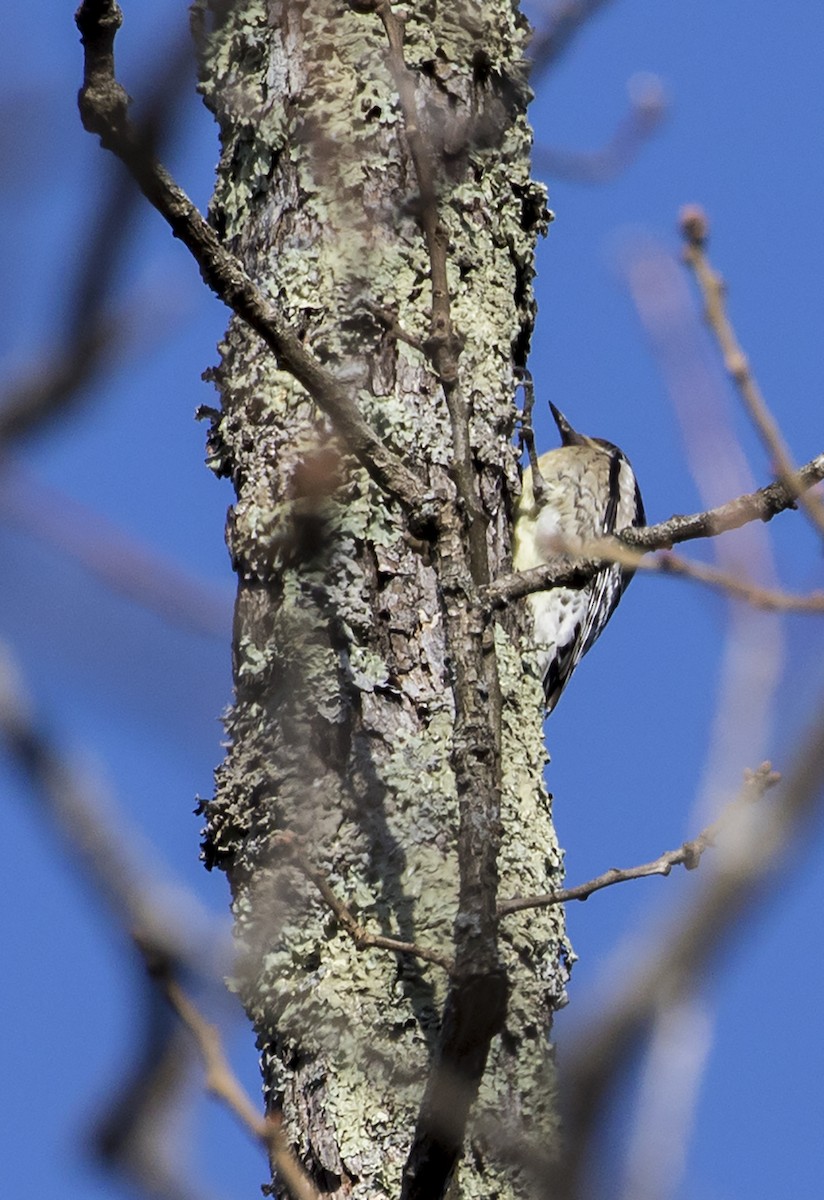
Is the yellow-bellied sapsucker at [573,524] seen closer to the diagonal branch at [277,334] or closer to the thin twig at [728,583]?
the diagonal branch at [277,334]

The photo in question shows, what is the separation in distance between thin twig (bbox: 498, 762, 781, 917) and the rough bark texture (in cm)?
44

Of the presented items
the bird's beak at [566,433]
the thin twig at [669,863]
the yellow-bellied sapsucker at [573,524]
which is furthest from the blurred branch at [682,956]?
the bird's beak at [566,433]

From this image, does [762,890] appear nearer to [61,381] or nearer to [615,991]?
[615,991]

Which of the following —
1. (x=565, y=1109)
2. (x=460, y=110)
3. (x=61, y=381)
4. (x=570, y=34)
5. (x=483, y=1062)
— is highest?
(x=460, y=110)

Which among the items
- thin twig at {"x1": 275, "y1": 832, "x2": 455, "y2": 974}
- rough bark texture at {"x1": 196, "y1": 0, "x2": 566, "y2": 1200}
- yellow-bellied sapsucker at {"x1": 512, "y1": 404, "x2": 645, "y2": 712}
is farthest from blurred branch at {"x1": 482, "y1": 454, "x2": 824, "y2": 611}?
yellow-bellied sapsucker at {"x1": 512, "y1": 404, "x2": 645, "y2": 712}

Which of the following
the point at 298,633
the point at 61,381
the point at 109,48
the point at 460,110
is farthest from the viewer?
the point at 460,110

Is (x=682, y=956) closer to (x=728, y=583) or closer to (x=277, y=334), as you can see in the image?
(x=728, y=583)

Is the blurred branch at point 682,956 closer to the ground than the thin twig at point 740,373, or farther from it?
closer to the ground

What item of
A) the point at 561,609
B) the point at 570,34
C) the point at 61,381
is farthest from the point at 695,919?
the point at 561,609

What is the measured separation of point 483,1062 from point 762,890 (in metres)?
1.11

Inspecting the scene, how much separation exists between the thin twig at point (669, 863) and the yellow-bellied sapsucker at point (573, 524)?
52.4 inches

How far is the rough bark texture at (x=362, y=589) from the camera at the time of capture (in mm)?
2727

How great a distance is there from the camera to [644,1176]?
3.00 ft

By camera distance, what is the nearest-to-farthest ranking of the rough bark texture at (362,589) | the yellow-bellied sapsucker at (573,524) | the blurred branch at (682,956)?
the blurred branch at (682,956)
the rough bark texture at (362,589)
the yellow-bellied sapsucker at (573,524)
